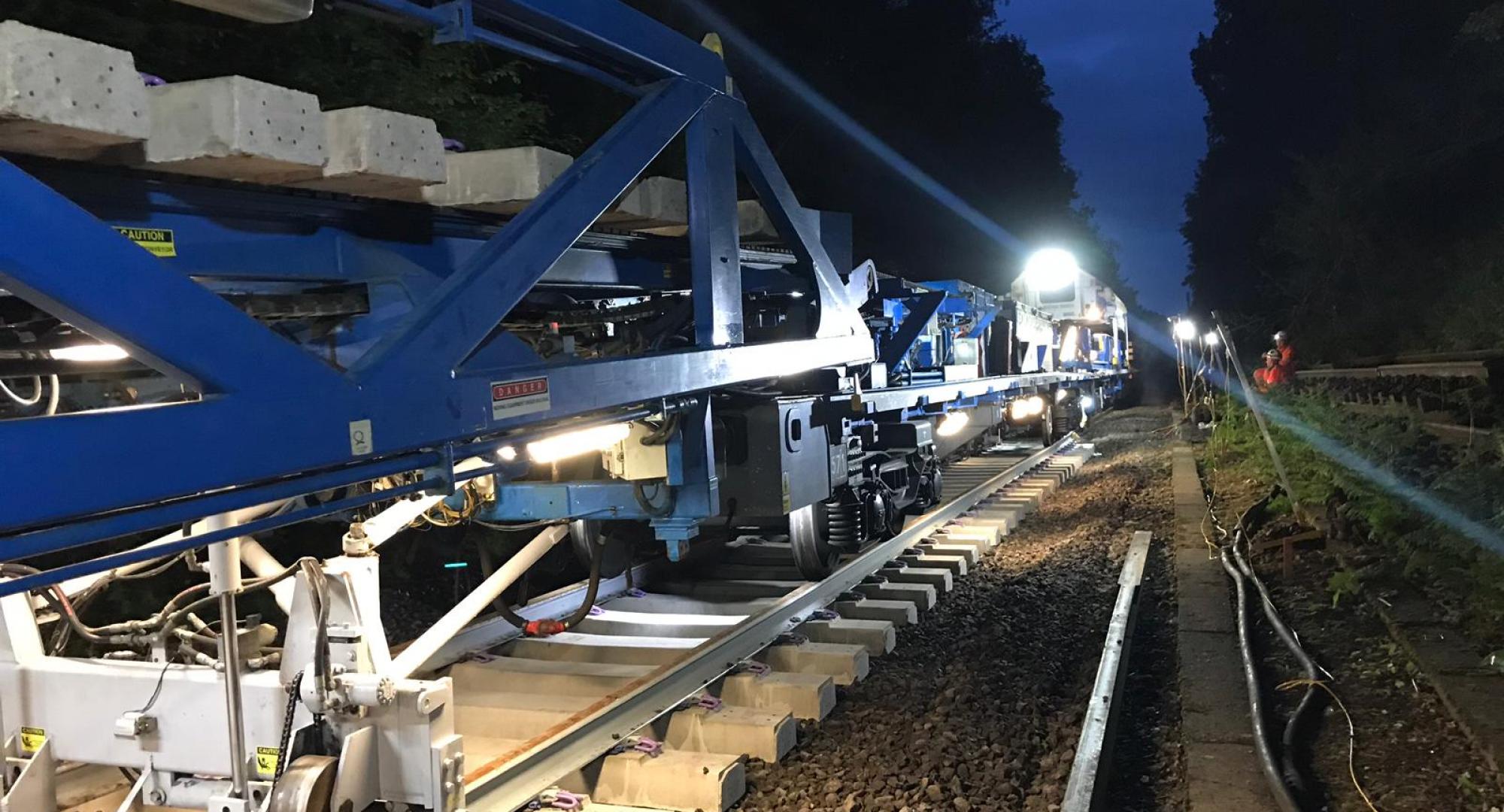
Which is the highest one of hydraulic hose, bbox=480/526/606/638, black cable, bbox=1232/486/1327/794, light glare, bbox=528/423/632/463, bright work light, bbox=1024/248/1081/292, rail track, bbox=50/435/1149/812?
bright work light, bbox=1024/248/1081/292

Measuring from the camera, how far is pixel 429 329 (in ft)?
9.47

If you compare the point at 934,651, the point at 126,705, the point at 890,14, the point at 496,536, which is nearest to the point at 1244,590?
the point at 934,651

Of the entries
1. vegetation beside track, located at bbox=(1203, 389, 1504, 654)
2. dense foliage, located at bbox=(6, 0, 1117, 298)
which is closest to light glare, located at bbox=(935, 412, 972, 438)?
vegetation beside track, located at bbox=(1203, 389, 1504, 654)

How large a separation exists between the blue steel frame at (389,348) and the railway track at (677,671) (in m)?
1.13

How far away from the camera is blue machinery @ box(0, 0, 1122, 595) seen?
205cm

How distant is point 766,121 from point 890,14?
297 inches

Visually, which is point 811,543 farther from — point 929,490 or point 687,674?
point 929,490

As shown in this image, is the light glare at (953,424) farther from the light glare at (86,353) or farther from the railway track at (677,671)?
the light glare at (86,353)

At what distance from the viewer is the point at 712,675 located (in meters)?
5.52

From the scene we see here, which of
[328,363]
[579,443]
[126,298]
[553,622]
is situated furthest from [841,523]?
[126,298]

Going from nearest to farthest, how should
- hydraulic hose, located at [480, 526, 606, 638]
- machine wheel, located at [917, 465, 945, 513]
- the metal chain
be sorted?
the metal chain
hydraulic hose, located at [480, 526, 606, 638]
machine wheel, located at [917, 465, 945, 513]

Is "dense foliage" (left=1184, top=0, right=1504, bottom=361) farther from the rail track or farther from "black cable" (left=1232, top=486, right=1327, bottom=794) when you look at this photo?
the rail track

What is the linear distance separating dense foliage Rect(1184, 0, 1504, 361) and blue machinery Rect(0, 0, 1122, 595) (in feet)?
46.1

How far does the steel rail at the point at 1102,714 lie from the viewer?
13.8 feet
